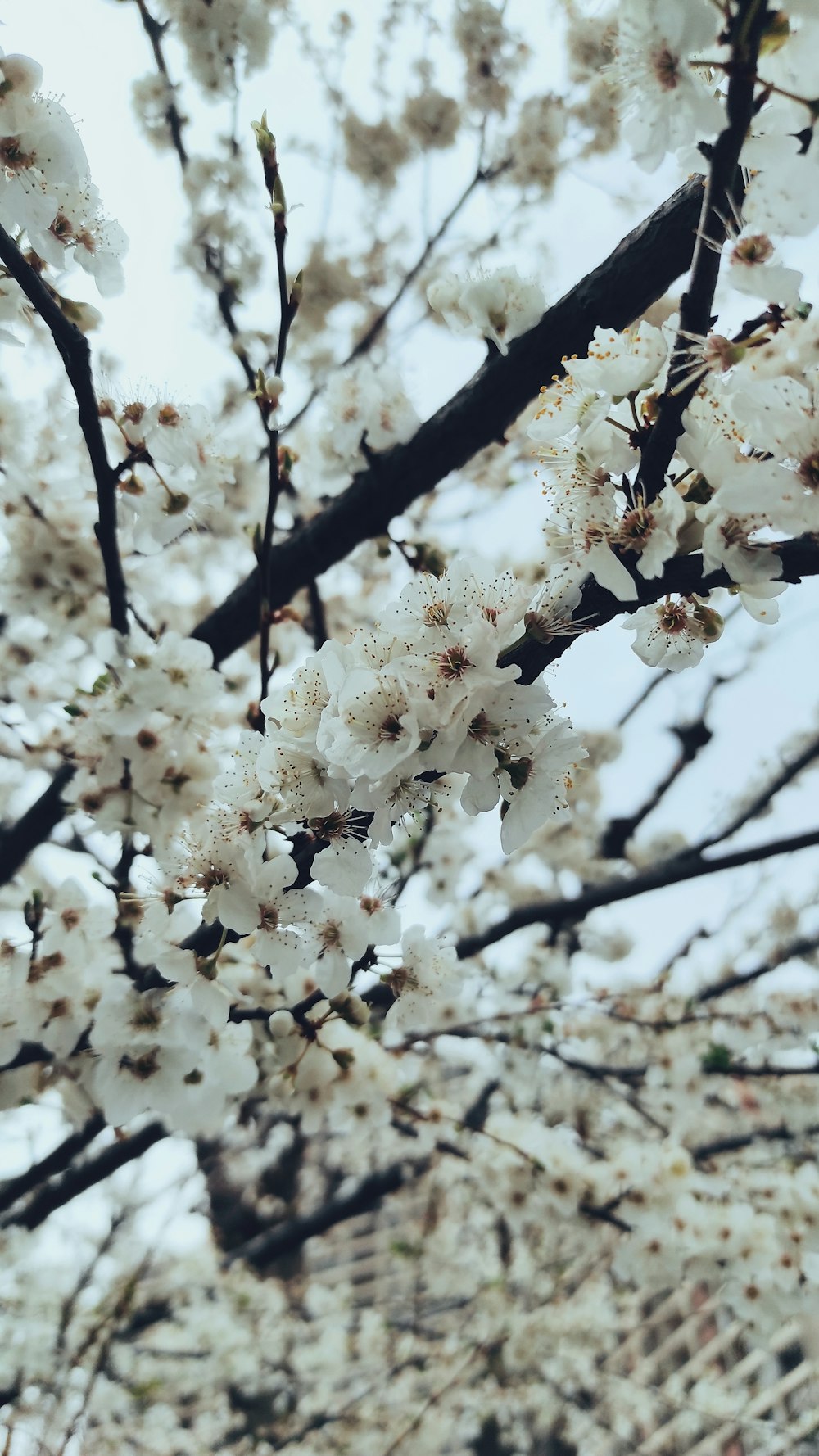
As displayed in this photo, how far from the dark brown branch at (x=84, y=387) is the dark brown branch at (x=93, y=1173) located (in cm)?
156

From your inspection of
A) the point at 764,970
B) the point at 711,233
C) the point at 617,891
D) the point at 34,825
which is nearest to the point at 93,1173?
the point at 34,825

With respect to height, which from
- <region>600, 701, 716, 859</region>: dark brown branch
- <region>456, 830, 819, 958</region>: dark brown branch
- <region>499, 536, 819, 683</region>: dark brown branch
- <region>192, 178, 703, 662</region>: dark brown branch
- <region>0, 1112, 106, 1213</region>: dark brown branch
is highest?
<region>600, 701, 716, 859</region>: dark brown branch

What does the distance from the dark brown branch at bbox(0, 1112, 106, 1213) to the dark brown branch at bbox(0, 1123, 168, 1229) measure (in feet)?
1.01

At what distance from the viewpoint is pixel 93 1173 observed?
94.9 inches

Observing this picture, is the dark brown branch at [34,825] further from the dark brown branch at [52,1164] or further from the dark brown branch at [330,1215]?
the dark brown branch at [330,1215]

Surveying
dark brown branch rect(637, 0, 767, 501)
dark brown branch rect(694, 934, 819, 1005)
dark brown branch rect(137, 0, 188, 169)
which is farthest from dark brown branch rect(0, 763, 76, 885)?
dark brown branch rect(694, 934, 819, 1005)

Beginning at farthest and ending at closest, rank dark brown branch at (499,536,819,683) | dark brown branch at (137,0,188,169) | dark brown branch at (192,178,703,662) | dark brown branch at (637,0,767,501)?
dark brown branch at (137,0,188,169) < dark brown branch at (192,178,703,662) < dark brown branch at (499,536,819,683) < dark brown branch at (637,0,767,501)

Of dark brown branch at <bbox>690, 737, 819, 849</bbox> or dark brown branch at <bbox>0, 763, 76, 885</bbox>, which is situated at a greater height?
dark brown branch at <bbox>690, 737, 819, 849</bbox>

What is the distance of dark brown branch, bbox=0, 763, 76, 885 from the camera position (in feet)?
7.68

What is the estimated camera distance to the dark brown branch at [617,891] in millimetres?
2352

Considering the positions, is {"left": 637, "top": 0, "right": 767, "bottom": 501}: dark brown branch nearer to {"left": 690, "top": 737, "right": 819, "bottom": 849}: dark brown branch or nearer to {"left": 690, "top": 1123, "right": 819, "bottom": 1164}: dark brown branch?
{"left": 690, "top": 737, "right": 819, "bottom": 849}: dark brown branch

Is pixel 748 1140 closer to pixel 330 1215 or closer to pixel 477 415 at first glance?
pixel 330 1215

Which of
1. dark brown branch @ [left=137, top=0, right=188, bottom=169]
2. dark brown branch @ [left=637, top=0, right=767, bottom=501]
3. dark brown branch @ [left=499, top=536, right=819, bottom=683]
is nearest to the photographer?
dark brown branch @ [left=637, top=0, right=767, bottom=501]

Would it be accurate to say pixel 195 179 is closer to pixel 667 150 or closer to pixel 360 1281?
pixel 667 150
